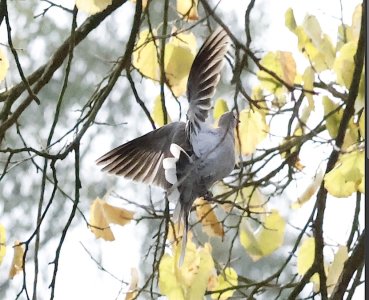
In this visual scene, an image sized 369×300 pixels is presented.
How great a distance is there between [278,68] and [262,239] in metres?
0.15

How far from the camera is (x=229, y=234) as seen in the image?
2.68ft

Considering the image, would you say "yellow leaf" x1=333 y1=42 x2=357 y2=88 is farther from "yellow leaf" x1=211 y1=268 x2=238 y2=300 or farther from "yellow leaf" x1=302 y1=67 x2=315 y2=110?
"yellow leaf" x1=211 y1=268 x2=238 y2=300

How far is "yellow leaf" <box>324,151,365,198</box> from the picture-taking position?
52 centimetres

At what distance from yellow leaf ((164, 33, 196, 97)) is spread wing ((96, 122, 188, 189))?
0.08m

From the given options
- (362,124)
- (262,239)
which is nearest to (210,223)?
(262,239)

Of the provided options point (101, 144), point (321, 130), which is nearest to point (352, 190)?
point (321, 130)

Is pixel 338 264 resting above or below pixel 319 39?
below

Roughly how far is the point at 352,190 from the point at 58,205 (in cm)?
32

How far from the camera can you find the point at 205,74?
467 millimetres

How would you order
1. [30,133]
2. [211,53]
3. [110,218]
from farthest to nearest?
[30,133], [110,218], [211,53]

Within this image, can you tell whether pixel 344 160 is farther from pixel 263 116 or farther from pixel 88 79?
pixel 88 79

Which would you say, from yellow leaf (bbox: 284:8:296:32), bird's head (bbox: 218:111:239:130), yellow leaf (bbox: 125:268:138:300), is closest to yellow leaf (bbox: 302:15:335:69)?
yellow leaf (bbox: 284:8:296:32)

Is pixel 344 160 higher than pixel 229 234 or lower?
lower

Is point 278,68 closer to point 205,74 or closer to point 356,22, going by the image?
point 356,22
